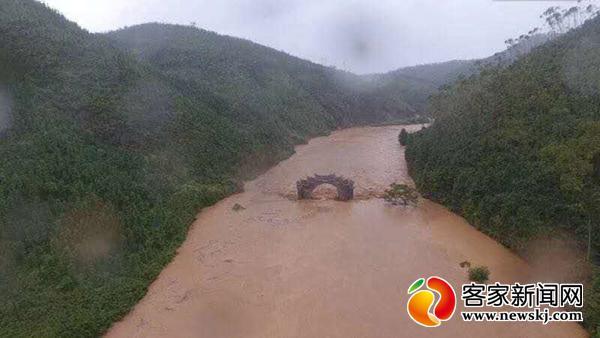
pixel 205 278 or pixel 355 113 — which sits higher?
pixel 355 113

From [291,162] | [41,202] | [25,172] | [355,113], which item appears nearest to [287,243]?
[41,202]

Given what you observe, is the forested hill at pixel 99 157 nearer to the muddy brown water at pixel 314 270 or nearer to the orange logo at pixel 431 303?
the muddy brown water at pixel 314 270

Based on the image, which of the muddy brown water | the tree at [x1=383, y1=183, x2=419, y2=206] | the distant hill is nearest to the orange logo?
the muddy brown water

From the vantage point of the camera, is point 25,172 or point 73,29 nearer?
point 25,172

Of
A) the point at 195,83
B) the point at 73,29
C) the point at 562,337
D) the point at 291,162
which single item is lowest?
the point at 562,337

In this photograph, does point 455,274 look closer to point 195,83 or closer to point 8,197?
point 8,197

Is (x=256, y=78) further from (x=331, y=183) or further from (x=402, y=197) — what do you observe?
(x=402, y=197)

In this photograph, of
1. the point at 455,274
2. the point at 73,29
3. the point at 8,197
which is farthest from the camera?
the point at 73,29

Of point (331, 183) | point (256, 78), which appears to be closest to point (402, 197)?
point (331, 183)
